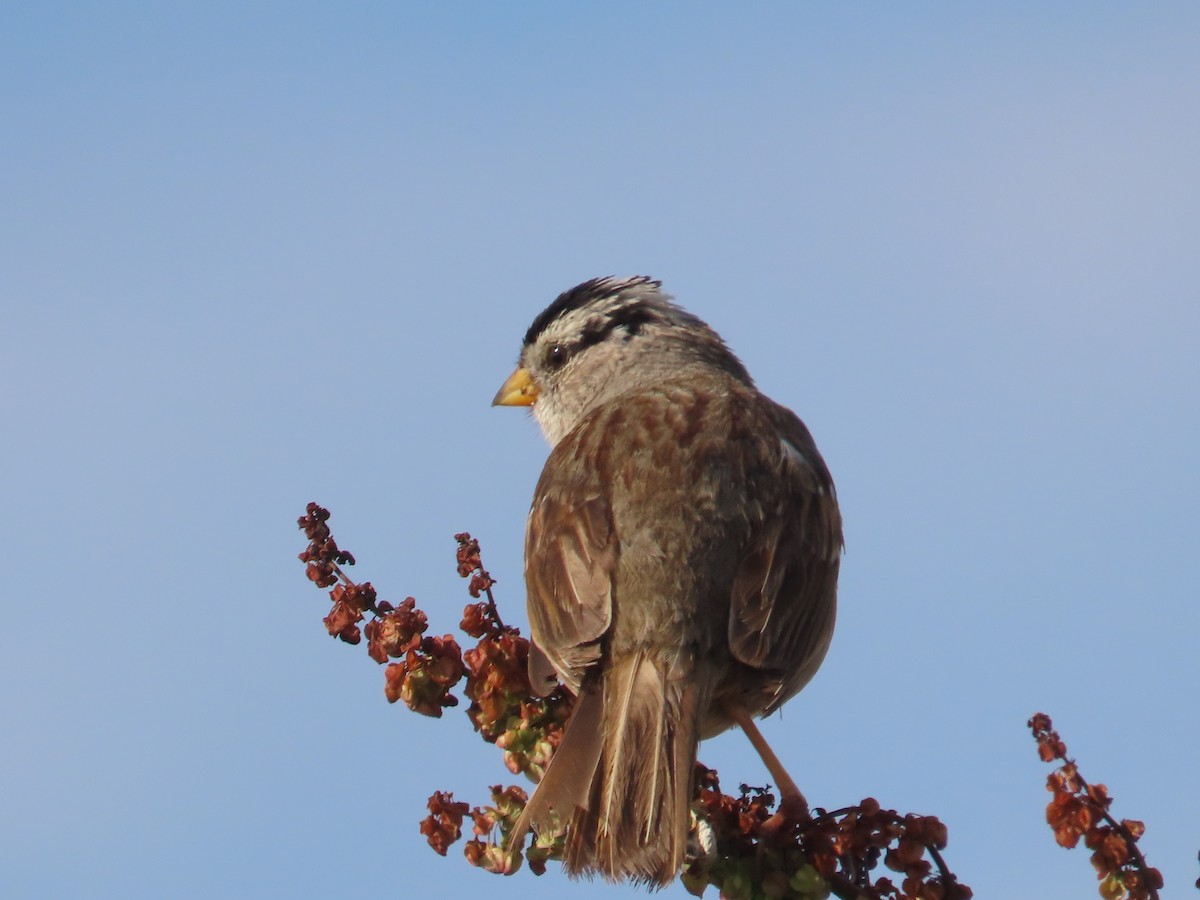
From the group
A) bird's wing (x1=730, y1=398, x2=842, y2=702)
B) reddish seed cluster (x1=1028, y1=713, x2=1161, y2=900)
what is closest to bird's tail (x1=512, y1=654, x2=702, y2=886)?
bird's wing (x1=730, y1=398, x2=842, y2=702)

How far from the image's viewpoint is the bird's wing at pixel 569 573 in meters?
5.30

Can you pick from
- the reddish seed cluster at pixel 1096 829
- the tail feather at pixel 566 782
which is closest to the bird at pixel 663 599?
the tail feather at pixel 566 782

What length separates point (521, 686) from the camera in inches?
205

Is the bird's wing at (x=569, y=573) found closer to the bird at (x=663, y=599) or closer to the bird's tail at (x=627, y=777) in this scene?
the bird at (x=663, y=599)

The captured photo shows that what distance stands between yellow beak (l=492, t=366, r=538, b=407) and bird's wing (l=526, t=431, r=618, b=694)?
2117mm

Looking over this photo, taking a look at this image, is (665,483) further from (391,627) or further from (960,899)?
(960,899)

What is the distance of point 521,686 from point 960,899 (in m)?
1.56

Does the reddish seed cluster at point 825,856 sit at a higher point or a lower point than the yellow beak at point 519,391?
lower

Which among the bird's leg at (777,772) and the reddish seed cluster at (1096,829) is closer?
the reddish seed cluster at (1096,829)

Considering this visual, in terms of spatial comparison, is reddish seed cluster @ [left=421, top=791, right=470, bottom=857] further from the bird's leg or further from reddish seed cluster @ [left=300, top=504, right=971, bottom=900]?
the bird's leg

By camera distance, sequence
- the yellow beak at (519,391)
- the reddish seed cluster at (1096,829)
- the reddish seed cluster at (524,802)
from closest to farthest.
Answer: the reddish seed cluster at (1096,829) < the reddish seed cluster at (524,802) < the yellow beak at (519,391)

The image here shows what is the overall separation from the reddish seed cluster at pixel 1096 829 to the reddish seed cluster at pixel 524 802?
0.48 meters

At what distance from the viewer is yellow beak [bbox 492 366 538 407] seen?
27.5 feet

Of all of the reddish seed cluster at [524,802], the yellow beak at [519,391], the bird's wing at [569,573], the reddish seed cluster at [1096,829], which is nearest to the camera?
the reddish seed cluster at [1096,829]
